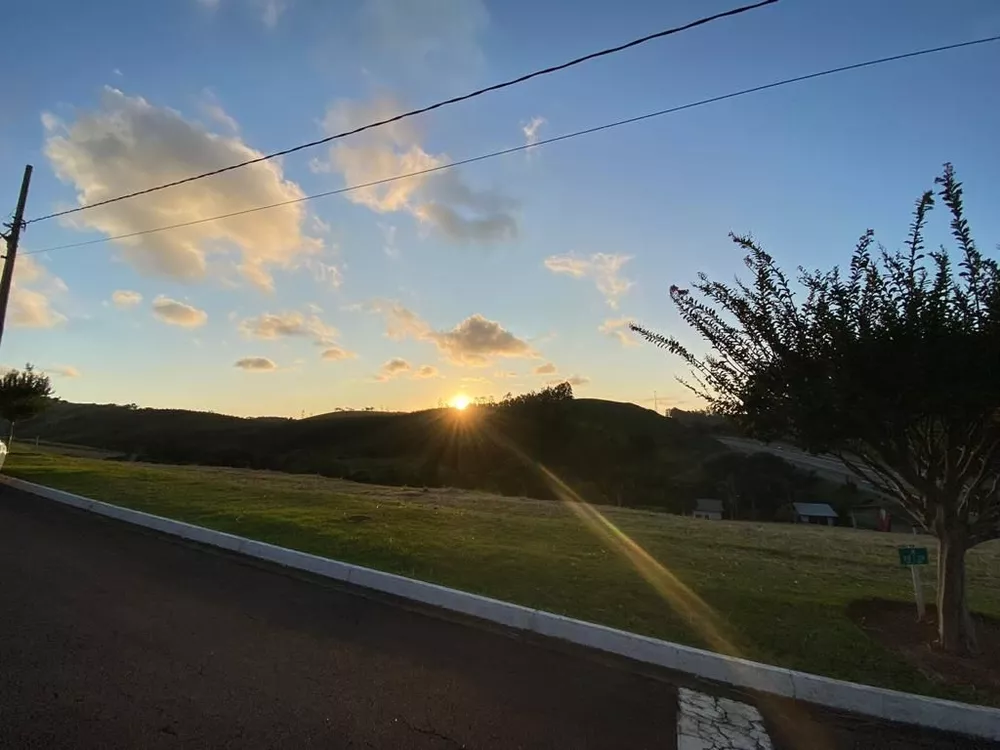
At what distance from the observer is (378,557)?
26.8 ft

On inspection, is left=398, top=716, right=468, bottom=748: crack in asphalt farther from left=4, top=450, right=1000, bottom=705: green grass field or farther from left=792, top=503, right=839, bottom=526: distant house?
left=792, top=503, right=839, bottom=526: distant house

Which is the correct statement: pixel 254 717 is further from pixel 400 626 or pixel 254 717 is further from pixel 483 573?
pixel 483 573

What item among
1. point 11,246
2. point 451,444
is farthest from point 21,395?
point 451,444

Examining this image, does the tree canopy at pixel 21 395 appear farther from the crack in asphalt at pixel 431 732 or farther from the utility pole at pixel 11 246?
the crack in asphalt at pixel 431 732

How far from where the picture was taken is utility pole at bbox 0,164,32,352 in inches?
709

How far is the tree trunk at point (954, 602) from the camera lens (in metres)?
5.69

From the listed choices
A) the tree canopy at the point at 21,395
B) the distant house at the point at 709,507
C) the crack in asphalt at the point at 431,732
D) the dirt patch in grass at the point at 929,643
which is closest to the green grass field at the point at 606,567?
the dirt patch in grass at the point at 929,643

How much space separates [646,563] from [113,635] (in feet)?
20.9

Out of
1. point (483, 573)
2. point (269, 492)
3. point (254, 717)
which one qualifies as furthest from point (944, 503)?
point (269, 492)

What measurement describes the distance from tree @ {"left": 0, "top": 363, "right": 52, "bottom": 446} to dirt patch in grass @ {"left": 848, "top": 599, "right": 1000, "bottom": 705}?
107ft

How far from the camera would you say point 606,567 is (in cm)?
825

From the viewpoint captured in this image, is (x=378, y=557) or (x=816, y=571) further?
(x=816, y=571)

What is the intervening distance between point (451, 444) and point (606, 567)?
218 ft

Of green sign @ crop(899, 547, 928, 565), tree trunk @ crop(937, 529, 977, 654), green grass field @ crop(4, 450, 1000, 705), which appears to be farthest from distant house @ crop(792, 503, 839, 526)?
tree trunk @ crop(937, 529, 977, 654)
